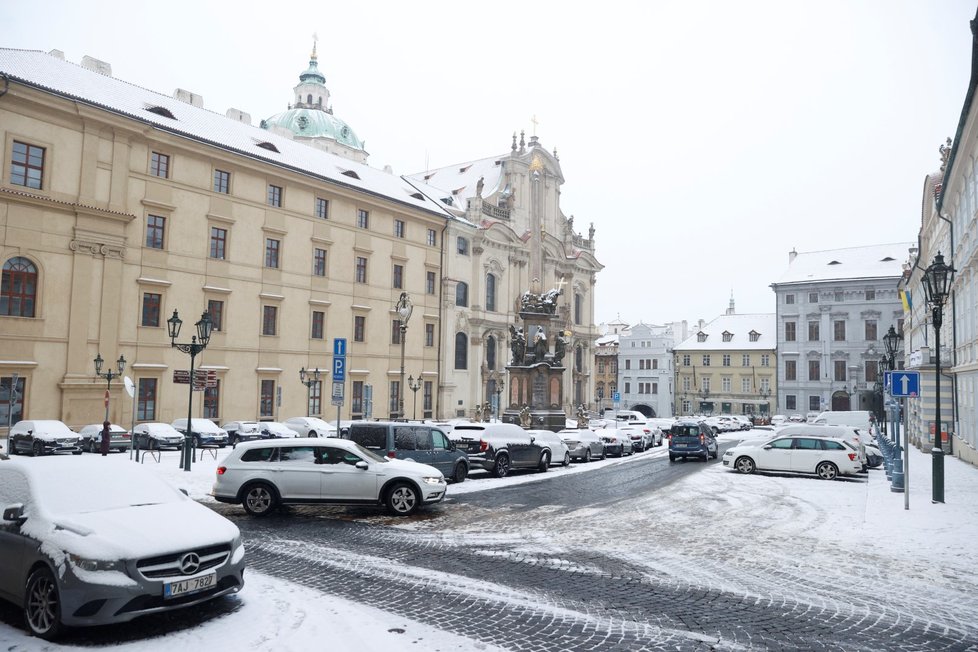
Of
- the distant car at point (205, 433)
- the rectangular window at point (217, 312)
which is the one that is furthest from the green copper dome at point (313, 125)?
the distant car at point (205, 433)

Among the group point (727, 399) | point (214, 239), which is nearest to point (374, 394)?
point (214, 239)

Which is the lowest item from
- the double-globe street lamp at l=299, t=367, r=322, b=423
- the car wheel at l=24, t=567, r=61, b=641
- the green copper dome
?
the car wheel at l=24, t=567, r=61, b=641

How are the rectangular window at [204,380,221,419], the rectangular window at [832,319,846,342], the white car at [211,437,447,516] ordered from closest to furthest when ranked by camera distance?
the white car at [211,437,447,516] → the rectangular window at [204,380,221,419] → the rectangular window at [832,319,846,342]

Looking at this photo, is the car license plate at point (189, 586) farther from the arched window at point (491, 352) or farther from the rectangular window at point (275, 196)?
the arched window at point (491, 352)

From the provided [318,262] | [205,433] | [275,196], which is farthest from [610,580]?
[318,262]

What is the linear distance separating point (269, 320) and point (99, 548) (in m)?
34.6

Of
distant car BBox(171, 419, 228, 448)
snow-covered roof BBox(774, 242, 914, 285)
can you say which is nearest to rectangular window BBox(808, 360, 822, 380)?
snow-covered roof BBox(774, 242, 914, 285)

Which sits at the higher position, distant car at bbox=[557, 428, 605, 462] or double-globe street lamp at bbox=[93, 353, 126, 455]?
double-globe street lamp at bbox=[93, 353, 126, 455]

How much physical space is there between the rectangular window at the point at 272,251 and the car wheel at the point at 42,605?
1364 inches

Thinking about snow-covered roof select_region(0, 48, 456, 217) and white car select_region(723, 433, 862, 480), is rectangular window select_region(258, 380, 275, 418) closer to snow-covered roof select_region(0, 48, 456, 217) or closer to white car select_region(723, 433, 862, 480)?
snow-covered roof select_region(0, 48, 456, 217)

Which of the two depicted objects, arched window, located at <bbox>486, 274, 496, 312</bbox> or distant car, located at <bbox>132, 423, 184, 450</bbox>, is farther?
arched window, located at <bbox>486, 274, 496, 312</bbox>

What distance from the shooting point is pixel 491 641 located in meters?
6.75

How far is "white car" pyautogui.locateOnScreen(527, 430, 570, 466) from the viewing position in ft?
82.5

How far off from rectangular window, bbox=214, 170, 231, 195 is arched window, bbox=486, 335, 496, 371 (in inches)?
997
